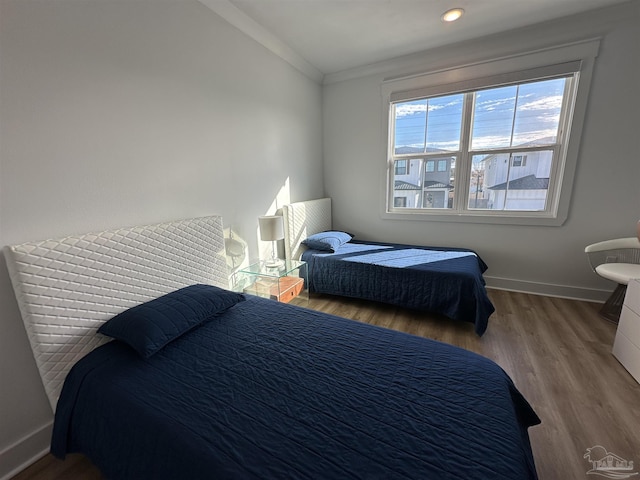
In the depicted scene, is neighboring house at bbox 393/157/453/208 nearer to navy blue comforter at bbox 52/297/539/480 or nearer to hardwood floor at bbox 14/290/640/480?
hardwood floor at bbox 14/290/640/480

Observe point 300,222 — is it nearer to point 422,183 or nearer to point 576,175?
point 422,183

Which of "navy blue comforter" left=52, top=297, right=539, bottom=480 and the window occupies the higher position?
the window

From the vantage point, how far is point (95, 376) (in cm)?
115

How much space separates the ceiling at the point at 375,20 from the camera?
2.07m

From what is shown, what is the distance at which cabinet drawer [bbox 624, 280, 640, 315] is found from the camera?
166 centimetres

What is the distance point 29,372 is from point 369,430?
5.42 ft

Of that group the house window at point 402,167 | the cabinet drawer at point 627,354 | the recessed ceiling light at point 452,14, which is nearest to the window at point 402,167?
the house window at point 402,167

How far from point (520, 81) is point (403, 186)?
5.05 ft

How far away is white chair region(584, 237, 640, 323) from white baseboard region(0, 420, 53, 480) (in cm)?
397

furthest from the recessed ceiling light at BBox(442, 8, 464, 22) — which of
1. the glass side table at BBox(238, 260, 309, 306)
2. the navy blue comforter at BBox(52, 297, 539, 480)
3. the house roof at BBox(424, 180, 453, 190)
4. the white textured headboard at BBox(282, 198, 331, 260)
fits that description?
the navy blue comforter at BBox(52, 297, 539, 480)

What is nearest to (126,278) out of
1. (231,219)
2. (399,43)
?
(231,219)

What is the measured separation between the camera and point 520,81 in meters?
2.60

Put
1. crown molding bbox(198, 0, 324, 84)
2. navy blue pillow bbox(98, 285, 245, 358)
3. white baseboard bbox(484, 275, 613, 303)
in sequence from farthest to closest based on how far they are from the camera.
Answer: white baseboard bbox(484, 275, 613, 303), crown molding bbox(198, 0, 324, 84), navy blue pillow bbox(98, 285, 245, 358)

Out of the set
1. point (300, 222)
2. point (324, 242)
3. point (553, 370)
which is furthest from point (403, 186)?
point (553, 370)
